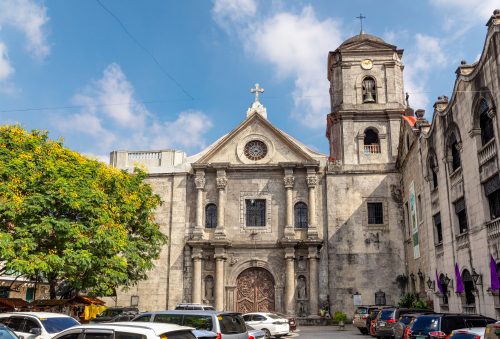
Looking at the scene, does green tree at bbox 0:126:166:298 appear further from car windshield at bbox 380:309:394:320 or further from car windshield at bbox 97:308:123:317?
car windshield at bbox 380:309:394:320

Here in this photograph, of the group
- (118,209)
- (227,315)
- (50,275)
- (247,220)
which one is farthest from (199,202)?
(227,315)

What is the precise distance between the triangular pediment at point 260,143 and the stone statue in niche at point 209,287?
7.50 m

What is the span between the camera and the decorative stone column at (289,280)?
3102 centimetres

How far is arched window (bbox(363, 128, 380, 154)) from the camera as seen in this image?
3403 centimetres

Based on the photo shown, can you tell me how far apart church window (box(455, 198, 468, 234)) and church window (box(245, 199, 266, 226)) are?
1390 centimetres

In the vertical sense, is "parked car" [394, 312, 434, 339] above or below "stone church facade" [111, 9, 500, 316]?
below

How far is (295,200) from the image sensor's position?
1318 inches

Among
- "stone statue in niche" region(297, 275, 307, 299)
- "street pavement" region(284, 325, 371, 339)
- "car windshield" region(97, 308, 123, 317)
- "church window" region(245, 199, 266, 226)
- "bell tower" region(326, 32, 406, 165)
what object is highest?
"bell tower" region(326, 32, 406, 165)

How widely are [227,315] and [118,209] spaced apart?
12583 millimetres

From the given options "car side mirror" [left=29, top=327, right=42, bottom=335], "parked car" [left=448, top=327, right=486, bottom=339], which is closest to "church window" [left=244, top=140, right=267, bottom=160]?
"car side mirror" [left=29, top=327, right=42, bottom=335]

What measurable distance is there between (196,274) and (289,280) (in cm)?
579

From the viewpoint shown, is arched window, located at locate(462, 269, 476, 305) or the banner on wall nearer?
arched window, located at locate(462, 269, 476, 305)

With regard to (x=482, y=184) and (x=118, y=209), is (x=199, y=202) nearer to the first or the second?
(x=118, y=209)

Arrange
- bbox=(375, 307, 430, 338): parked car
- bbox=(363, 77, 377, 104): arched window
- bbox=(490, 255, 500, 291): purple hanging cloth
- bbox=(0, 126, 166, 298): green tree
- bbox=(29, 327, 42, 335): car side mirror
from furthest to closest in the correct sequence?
bbox=(363, 77, 377, 104): arched window → bbox=(375, 307, 430, 338): parked car → bbox=(0, 126, 166, 298): green tree → bbox=(490, 255, 500, 291): purple hanging cloth → bbox=(29, 327, 42, 335): car side mirror
